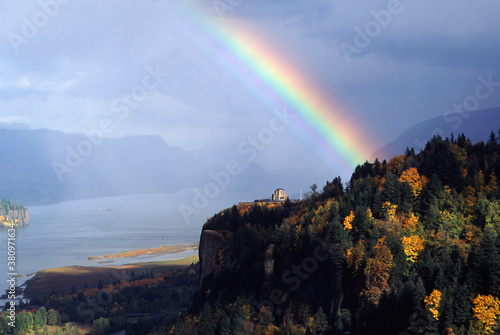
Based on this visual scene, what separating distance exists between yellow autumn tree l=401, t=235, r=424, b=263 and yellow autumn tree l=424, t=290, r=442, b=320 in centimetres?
1016

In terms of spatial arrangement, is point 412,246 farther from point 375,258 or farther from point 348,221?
point 348,221

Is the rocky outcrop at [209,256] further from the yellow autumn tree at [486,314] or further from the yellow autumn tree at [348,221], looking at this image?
the yellow autumn tree at [486,314]

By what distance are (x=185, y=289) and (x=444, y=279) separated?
116413 millimetres

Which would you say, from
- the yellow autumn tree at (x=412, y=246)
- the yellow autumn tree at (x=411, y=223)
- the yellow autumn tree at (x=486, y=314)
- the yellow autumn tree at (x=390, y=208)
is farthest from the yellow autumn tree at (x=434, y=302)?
the yellow autumn tree at (x=390, y=208)

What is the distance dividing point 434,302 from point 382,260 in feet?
33.4

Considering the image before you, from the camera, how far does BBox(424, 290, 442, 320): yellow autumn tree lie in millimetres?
52188

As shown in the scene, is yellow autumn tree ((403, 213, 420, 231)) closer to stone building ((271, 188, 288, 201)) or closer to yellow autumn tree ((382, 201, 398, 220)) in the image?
yellow autumn tree ((382, 201, 398, 220))

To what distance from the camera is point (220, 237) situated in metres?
108

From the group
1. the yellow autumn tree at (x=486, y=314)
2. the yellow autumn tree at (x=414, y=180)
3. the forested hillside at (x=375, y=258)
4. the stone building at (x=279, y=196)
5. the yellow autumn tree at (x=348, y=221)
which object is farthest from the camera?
the stone building at (x=279, y=196)

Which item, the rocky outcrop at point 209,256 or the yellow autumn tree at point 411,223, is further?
the rocky outcrop at point 209,256

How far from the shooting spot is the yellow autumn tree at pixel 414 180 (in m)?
79.3

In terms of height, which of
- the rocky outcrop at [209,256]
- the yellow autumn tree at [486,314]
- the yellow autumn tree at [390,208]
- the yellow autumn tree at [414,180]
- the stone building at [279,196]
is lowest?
the yellow autumn tree at [486,314]

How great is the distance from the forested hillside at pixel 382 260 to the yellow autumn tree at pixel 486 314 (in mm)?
84

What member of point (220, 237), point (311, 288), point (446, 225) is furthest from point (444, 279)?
point (220, 237)
